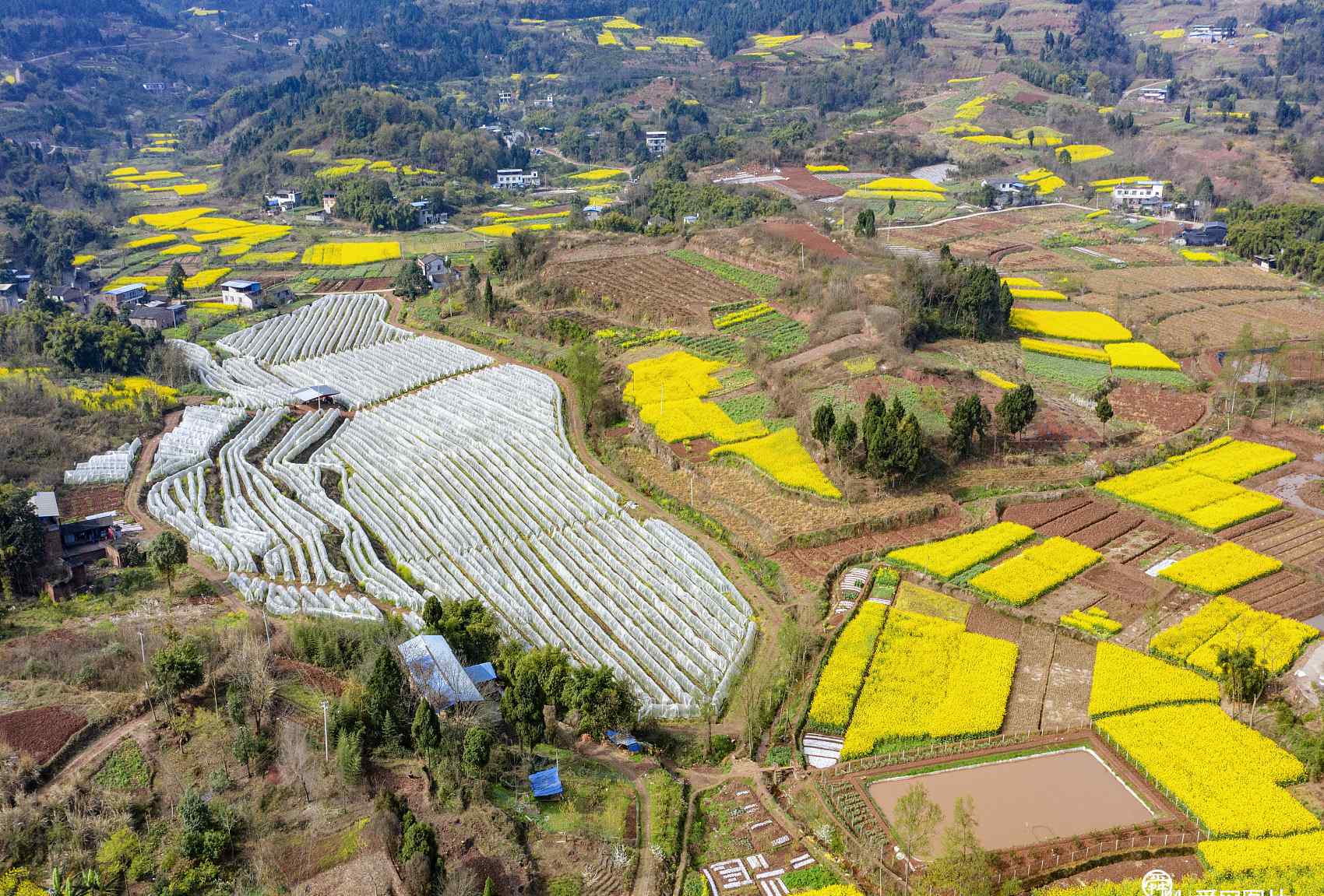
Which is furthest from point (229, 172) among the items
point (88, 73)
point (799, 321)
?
point (799, 321)

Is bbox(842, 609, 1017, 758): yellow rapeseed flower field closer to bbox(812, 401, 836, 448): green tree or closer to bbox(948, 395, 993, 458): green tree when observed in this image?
bbox(812, 401, 836, 448): green tree

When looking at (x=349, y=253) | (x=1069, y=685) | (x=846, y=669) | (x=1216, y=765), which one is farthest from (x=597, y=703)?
(x=349, y=253)

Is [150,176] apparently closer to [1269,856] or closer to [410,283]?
[410,283]

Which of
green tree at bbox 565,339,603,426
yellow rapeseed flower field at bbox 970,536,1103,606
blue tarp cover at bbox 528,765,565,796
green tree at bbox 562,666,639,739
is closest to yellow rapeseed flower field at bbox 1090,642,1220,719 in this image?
yellow rapeseed flower field at bbox 970,536,1103,606

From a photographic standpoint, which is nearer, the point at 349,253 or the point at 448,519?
the point at 448,519

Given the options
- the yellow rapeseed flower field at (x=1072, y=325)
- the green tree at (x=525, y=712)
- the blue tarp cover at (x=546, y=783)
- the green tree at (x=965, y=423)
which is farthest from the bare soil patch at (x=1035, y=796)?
the yellow rapeseed flower field at (x=1072, y=325)

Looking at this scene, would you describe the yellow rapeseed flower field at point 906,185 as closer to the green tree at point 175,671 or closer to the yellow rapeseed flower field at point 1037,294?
the yellow rapeseed flower field at point 1037,294
